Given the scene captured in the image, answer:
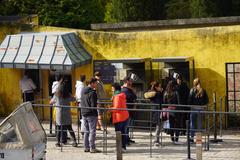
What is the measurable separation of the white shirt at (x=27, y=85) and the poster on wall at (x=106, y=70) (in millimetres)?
2191

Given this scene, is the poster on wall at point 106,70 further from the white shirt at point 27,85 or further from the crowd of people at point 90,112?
the crowd of people at point 90,112

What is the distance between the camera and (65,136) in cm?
1714

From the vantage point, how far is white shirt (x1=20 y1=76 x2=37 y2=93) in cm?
2092

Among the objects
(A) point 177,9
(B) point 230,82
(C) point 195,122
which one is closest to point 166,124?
(C) point 195,122

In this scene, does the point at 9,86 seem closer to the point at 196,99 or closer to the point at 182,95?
the point at 182,95

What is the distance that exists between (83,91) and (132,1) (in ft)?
36.0

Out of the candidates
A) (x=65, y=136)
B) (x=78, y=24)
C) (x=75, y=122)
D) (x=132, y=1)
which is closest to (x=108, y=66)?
(x=75, y=122)

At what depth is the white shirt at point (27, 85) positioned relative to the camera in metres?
20.9

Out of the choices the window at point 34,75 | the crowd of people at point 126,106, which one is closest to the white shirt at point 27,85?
the window at point 34,75

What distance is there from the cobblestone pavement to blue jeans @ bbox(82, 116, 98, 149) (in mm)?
256

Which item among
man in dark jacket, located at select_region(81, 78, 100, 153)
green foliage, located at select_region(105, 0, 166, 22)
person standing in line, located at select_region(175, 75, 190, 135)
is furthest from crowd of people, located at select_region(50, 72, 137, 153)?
green foliage, located at select_region(105, 0, 166, 22)

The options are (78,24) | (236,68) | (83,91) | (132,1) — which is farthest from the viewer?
(78,24)

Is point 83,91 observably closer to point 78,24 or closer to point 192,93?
point 192,93

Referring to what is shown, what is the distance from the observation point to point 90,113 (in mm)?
15969
